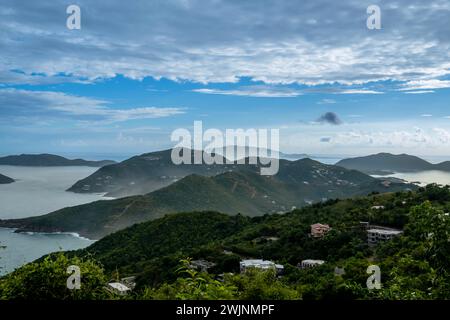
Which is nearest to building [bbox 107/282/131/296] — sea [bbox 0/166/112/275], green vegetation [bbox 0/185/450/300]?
green vegetation [bbox 0/185/450/300]

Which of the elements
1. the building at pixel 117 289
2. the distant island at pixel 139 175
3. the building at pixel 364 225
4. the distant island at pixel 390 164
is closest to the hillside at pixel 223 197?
the distant island at pixel 390 164

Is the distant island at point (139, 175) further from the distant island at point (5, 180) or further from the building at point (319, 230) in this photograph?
the building at point (319, 230)

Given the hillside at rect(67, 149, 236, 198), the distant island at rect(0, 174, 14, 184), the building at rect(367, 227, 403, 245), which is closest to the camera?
the building at rect(367, 227, 403, 245)

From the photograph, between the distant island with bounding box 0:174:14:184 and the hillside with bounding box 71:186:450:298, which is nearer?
the hillside with bounding box 71:186:450:298

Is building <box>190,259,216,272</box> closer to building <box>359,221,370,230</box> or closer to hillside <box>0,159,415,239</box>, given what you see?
building <box>359,221,370,230</box>

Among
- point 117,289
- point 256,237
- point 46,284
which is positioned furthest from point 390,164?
point 46,284
